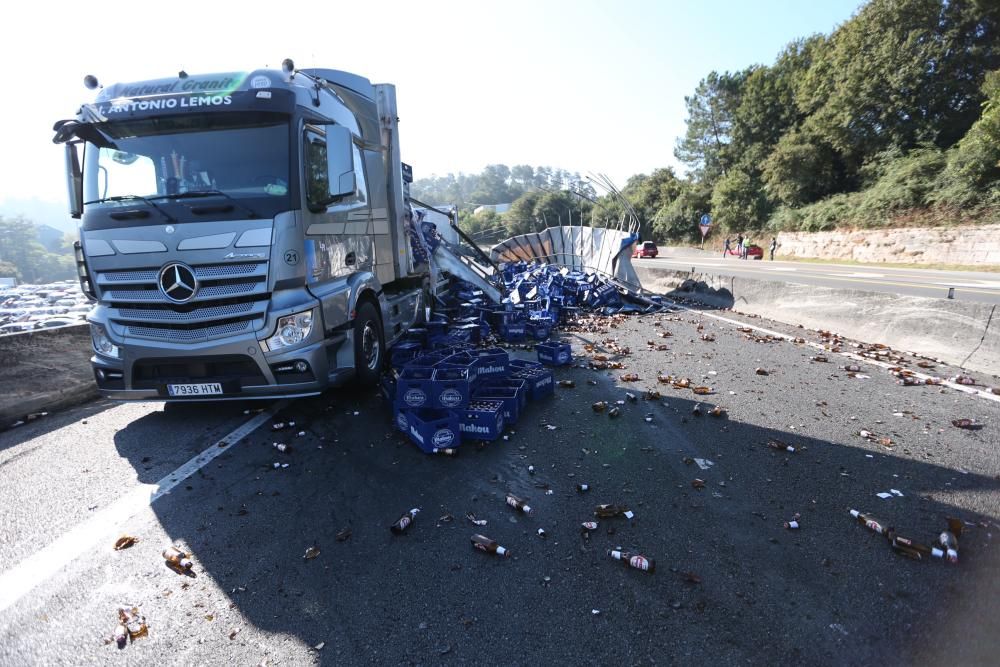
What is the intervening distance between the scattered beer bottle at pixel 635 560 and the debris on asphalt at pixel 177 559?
7.90ft

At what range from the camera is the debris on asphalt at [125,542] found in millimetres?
2867

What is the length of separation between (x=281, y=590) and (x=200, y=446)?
92.6 inches

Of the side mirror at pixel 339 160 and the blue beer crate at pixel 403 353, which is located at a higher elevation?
the side mirror at pixel 339 160

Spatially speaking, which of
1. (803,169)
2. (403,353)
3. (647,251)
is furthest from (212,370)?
(803,169)

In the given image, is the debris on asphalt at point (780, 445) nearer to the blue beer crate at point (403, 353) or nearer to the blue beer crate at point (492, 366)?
the blue beer crate at point (492, 366)

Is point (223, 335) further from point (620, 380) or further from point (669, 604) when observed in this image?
point (620, 380)

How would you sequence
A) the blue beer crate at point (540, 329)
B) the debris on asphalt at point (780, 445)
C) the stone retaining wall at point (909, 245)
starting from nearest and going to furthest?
the debris on asphalt at point (780, 445), the blue beer crate at point (540, 329), the stone retaining wall at point (909, 245)

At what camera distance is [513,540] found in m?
2.88

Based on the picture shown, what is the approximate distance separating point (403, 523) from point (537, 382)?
2.62m

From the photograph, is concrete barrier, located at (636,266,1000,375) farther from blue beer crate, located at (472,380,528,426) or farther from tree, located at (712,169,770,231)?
tree, located at (712,169,770,231)

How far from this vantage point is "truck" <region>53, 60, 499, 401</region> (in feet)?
13.8

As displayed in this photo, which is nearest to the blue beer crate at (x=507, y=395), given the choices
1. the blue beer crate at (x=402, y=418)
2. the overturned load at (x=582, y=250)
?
the blue beer crate at (x=402, y=418)

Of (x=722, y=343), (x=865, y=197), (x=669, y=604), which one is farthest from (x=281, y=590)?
(x=865, y=197)

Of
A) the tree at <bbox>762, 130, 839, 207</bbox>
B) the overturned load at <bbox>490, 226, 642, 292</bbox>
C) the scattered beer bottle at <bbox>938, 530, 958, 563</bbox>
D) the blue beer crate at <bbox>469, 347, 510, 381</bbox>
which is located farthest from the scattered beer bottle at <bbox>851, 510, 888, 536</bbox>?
the tree at <bbox>762, 130, 839, 207</bbox>
